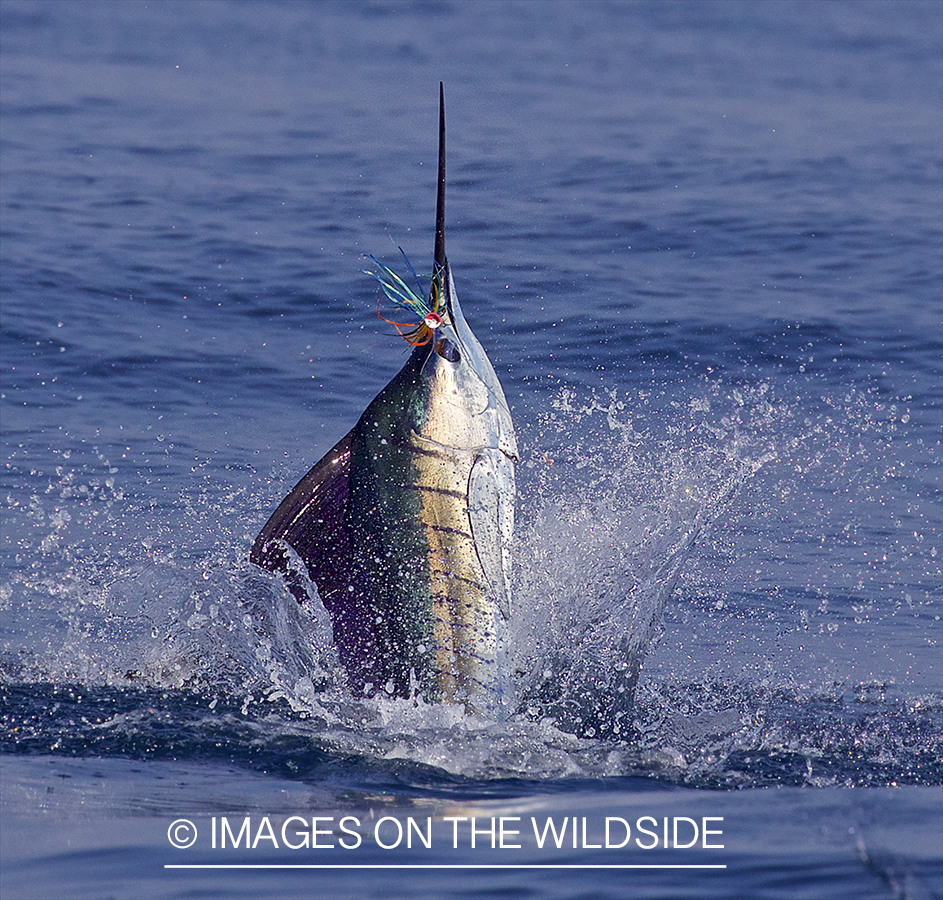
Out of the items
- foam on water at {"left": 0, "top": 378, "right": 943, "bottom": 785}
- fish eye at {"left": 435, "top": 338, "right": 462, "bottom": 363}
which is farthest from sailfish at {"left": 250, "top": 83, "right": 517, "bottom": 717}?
foam on water at {"left": 0, "top": 378, "right": 943, "bottom": 785}

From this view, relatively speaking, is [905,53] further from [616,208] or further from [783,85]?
[616,208]

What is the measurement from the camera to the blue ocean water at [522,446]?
3428 mm

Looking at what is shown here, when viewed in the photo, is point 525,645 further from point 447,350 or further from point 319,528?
point 447,350

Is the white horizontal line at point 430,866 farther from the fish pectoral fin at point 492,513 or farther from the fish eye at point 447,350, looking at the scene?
the fish eye at point 447,350

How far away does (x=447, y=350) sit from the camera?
4000 mm

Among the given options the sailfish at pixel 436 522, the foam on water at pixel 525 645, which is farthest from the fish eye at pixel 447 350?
the foam on water at pixel 525 645

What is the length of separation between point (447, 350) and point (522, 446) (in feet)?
9.17

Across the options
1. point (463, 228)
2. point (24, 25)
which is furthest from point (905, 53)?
point (24, 25)

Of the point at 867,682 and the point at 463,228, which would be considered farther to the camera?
the point at 463,228

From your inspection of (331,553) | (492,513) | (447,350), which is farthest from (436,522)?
(447,350)

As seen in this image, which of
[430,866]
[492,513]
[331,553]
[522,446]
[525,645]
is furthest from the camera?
[522,446]

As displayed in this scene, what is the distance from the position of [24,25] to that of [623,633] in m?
14.5

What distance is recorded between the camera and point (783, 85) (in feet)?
50.3

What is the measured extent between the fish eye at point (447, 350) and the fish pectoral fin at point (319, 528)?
→ 35cm
